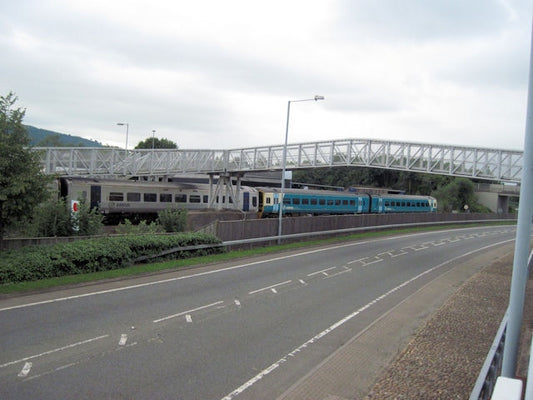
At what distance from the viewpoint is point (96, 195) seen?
37562mm

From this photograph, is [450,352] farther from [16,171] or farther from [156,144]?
[156,144]

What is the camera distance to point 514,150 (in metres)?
29.8

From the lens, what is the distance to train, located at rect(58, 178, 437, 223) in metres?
37.7

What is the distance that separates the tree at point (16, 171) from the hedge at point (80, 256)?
4.48 ft

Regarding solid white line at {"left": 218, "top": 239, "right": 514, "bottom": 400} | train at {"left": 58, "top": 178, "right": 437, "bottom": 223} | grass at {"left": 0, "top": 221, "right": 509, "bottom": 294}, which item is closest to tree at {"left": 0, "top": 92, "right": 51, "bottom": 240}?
grass at {"left": 0, "top": 221, "right": 509, "bottom": 294}

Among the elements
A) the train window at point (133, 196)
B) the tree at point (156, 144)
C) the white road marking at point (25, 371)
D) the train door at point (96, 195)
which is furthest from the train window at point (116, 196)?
the tree at point (156, 144)

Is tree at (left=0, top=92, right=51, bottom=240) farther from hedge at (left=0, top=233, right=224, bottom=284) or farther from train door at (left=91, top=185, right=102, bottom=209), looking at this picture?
train door at (left=91, top=185, right=102, bottom=209)

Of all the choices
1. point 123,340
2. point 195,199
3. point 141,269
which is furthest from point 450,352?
point 195,199

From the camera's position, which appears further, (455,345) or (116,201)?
→ (116,201)

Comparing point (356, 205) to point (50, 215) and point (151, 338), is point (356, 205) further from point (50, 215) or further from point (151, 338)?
point (151, 338)

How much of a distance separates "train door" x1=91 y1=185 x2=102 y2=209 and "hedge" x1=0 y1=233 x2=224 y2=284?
2067cm

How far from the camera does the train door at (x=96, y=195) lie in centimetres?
3738

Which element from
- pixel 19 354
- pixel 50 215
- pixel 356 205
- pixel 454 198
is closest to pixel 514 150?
pixel 356 205

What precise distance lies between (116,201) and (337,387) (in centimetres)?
3452
